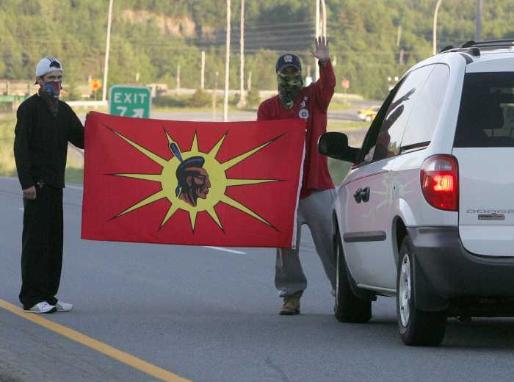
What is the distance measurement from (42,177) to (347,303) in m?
2.52

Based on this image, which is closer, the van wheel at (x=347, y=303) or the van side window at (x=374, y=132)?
the van side window at (x=374, y=132)

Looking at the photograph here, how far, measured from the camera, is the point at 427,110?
9609 mm

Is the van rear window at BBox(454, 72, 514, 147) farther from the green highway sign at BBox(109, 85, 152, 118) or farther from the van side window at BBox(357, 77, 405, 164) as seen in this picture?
the green highway sign at BBox(109, 85, 152, 118)

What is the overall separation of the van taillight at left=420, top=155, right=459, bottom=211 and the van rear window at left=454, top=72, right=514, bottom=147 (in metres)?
0.13

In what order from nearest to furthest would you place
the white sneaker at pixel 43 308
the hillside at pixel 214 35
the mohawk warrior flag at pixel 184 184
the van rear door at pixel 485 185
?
the van rear door at pixel 485 185, the white sneaker at pixel 43 308, the mohawk warrior flag at pixel 184 184, the hillside at pixel 214 35

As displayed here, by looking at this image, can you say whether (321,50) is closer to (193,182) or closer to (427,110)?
(193,182)

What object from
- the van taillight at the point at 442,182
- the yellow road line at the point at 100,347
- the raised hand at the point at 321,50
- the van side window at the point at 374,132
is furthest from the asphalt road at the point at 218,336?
the raised hand at the point at 321,50

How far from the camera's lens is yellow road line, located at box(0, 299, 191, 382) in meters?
8.52

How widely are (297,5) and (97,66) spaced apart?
1119 inches

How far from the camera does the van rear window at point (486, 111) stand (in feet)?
29.9

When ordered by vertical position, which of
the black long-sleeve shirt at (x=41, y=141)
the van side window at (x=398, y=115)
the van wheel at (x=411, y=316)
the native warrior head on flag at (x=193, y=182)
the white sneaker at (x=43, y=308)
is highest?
the van side window at (x=398, y=115)

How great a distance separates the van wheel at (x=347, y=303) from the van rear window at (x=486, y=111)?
2.47m

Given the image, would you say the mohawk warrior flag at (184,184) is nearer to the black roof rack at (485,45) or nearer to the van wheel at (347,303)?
the van wheel at (347,303)

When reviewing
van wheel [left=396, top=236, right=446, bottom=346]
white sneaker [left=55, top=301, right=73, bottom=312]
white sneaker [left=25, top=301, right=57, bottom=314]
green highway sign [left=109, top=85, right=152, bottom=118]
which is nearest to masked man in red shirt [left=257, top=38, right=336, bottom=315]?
white sneaker [left=55, top=301, right=73, bottom=312]
